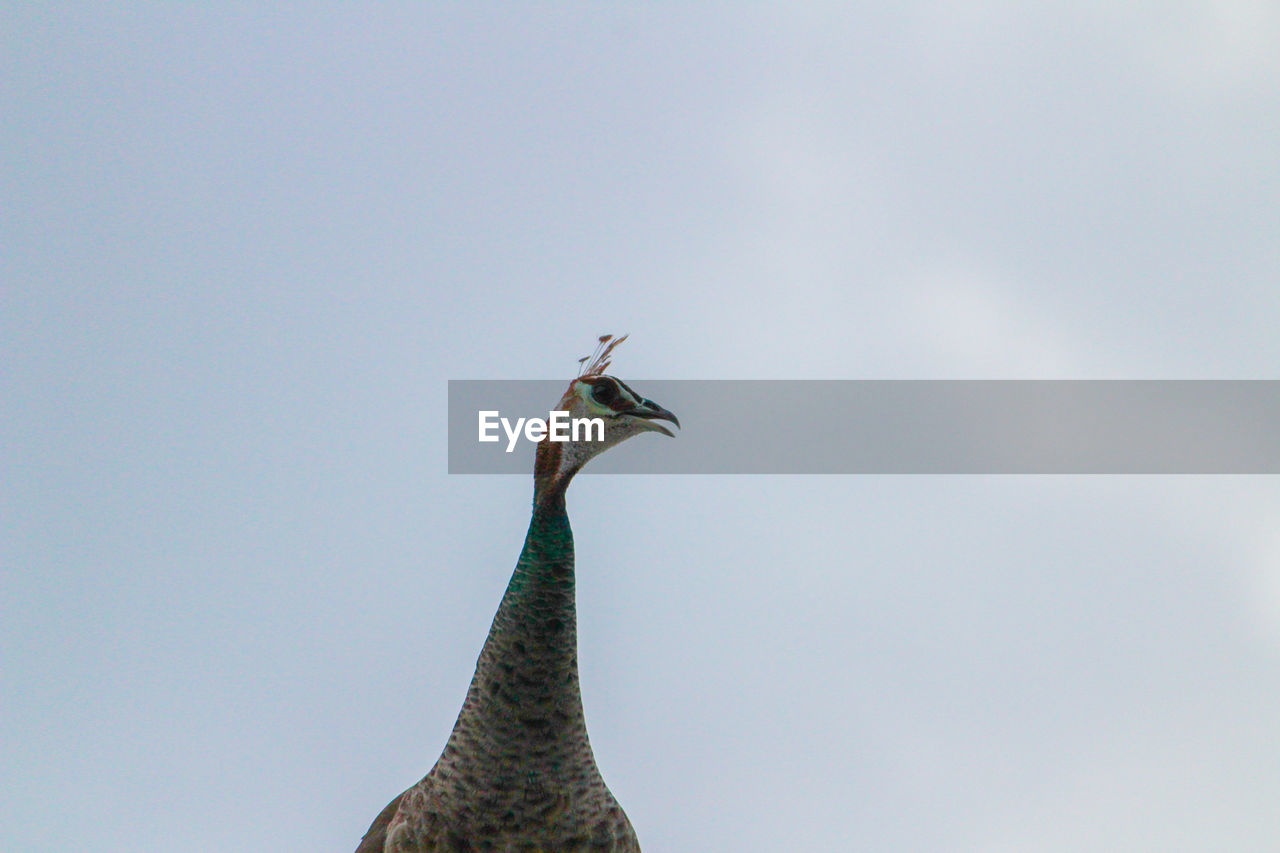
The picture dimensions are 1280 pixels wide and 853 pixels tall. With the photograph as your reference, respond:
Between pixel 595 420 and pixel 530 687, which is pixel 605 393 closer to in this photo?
pixel 595 420

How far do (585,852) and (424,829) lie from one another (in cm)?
118

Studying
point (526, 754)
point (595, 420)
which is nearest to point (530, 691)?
point (526, 754)

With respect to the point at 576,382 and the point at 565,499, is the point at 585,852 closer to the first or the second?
the point at 565,499

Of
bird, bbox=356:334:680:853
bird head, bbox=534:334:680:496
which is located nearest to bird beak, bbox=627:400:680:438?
bird head, bbox=534:334:680:496

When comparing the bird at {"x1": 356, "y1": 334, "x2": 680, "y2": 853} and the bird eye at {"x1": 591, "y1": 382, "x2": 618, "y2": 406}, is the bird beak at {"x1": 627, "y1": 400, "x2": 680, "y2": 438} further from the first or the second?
the bird at {"x1": 356, "y1": 334, "x2": 680, "y2": 853}

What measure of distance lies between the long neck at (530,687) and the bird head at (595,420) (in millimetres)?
599

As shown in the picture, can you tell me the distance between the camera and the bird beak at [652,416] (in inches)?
362

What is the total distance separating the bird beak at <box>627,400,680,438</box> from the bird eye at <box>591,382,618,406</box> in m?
0.21

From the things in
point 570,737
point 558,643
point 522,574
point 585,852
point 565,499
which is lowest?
point 585,852

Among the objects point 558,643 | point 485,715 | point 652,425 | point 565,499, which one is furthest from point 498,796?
point 652,425

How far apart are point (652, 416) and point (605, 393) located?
1.44 feet

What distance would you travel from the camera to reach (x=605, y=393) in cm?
927

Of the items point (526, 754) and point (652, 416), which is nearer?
point (526, 754)

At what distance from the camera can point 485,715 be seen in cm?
805
